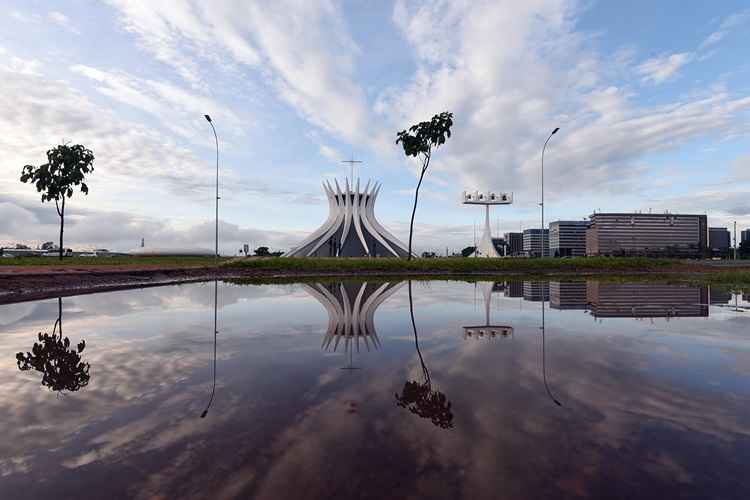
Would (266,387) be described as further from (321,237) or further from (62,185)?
(321,237)

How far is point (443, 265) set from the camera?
108 feet

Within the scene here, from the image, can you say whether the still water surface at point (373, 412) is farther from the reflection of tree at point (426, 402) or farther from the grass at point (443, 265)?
the grass at point (443, 265)

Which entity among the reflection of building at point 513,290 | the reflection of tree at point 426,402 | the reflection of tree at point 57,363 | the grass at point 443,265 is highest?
the grass at point 443,265

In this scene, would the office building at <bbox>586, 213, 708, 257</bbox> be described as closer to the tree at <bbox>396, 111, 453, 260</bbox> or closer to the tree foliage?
the tree at <bbox>396, 111, 453, 260</bbox>

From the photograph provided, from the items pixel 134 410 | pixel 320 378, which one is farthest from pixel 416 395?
pixel 134 410

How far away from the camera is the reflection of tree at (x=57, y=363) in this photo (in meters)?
5.09

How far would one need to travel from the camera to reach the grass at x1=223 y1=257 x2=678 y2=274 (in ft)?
101

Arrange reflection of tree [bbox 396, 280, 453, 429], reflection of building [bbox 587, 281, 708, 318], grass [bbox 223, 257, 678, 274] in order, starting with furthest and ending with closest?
grass [bbox 223, 257, 678, 274] → reflection of building [bbox 587, 281, 708, 318] → reflection of tree [bbox 396, 280, 453, 429]

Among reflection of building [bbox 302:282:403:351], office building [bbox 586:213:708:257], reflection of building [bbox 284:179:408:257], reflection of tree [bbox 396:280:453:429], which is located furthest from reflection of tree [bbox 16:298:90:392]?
office building [bbox 586:213:708:257]

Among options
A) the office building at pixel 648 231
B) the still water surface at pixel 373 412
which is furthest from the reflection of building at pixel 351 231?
the office building at pixel 648 231

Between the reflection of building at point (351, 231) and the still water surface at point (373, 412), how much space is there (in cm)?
4045

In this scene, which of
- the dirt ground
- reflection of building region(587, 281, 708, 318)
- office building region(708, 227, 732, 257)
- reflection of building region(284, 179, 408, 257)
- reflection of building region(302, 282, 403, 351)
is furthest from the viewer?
office building region(708, 227, 732, 257)

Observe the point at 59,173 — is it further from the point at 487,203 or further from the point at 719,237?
the point at 719,237

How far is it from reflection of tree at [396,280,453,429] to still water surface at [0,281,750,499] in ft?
0.10
